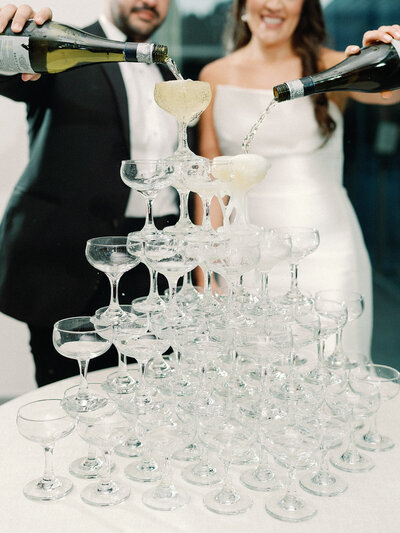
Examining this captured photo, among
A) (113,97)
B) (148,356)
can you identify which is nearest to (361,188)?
(113,97)

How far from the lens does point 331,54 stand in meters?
2.40

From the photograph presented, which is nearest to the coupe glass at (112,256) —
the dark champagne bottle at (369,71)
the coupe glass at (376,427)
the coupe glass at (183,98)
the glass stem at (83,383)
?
the glass stem at (83,383)

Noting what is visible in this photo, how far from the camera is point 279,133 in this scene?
2422mm

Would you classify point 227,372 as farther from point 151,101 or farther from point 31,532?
point 151,101

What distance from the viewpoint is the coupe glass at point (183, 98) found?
1231mm

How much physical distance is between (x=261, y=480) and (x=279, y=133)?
1581 mm

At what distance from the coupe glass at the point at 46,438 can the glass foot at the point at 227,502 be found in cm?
25

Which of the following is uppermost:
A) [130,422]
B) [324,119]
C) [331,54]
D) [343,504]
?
[331,54]

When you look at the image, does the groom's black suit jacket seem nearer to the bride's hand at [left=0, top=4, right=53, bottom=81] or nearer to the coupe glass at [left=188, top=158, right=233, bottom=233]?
the bride's hand at [left=0, top=4, right=53, bottom=81]

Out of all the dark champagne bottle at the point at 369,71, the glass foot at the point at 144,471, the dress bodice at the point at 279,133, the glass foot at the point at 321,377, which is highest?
the dark champagne bottle at the point at 369,71

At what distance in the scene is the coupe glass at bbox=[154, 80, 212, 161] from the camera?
1.23 meters

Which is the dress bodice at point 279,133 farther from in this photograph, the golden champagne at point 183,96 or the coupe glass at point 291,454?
the coupe glass at point 291,454

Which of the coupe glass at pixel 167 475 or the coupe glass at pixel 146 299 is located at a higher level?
the coupe glass at pixel 146 299

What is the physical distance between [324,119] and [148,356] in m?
1.55
